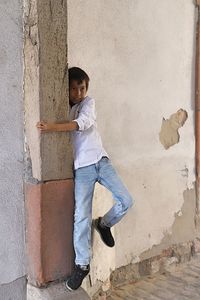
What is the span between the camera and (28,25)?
2588 mm

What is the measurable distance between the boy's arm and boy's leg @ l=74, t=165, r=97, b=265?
1.03ft

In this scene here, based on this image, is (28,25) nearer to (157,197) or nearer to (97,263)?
(97,263)

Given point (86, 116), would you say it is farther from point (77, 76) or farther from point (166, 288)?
point (166, 288)

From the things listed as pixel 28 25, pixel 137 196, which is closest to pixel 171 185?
pixel 137 196

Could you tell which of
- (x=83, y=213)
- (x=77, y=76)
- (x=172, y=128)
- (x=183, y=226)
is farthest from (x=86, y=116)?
(x=183, y=226)

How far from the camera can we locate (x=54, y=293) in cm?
264

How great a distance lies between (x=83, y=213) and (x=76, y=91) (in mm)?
807

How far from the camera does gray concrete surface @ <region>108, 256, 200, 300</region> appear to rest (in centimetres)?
361

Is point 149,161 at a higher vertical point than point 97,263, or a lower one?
higher

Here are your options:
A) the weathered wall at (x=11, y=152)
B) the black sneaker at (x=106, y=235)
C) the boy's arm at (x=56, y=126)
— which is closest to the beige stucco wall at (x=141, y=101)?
the black sneaker at (x=106, y=235)

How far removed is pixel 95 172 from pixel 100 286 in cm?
113

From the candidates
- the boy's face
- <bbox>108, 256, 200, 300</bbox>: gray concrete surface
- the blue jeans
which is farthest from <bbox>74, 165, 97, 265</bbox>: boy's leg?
<bbox>108, 256, 200, 300</bbox>: gray concrete surface

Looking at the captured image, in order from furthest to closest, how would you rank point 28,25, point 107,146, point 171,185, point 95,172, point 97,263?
point 171,185, point 107,146, point 97,263, point 95,172, point 28,25

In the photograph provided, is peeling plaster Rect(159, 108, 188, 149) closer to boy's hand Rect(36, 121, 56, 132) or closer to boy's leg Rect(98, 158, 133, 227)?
boy's leg Rect(98, 158, 133, 227)
